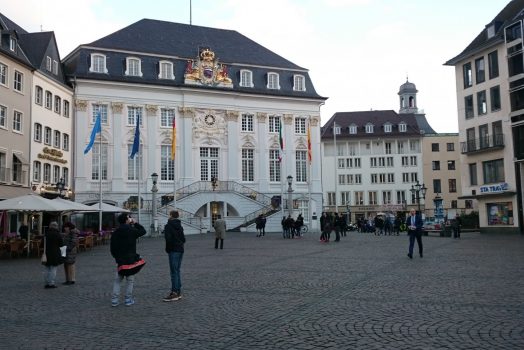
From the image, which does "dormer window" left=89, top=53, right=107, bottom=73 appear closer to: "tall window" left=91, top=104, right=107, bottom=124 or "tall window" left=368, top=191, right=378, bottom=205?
"tall window" left=91, top=104, right=107, bottom=124

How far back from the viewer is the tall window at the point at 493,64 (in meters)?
46.9

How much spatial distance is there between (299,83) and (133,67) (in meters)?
17.1

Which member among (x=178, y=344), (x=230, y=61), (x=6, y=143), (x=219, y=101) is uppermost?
Result: (x=230, y=61)

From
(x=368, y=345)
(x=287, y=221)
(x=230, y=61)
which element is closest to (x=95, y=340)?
(x=368, y=345)

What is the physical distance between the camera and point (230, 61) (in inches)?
2287

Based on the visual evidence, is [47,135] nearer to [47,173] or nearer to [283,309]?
[47,173]

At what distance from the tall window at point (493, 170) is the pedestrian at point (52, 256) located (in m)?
39.8

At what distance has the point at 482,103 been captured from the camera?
1907 inches

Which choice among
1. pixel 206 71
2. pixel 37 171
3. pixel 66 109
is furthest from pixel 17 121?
pixel 206 71

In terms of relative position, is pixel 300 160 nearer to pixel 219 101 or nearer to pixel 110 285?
pixel 219 101

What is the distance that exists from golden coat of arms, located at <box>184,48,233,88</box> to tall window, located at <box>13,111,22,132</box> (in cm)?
1781

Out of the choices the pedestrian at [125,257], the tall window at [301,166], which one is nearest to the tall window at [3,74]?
the tall window at [301,166]

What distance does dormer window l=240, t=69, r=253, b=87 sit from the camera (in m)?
57.6

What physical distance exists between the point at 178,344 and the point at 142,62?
160ft
